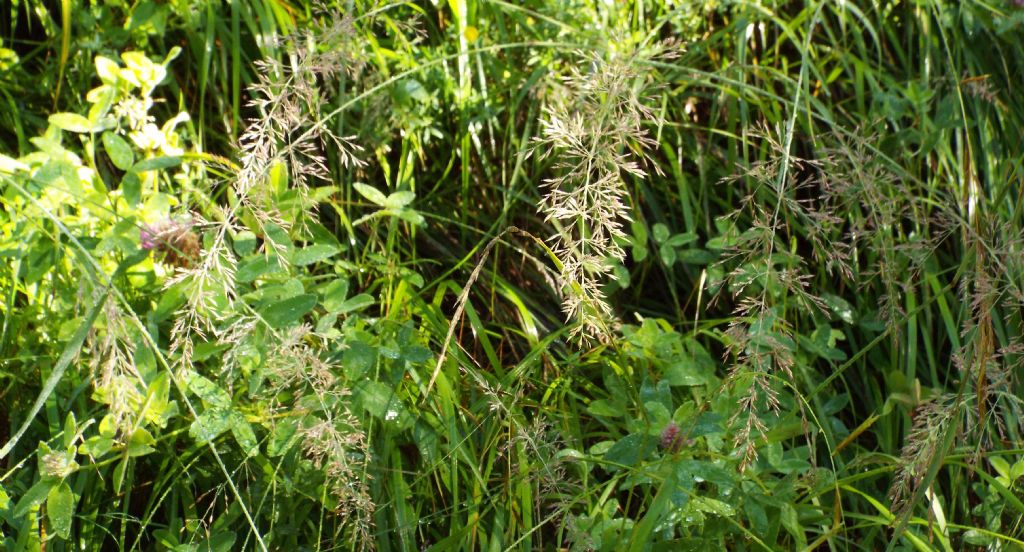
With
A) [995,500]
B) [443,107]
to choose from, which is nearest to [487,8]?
[443,107]

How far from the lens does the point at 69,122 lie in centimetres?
170

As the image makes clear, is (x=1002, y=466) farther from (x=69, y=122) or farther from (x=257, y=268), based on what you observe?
(x=69, y=122)

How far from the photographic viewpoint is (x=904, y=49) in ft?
7.72

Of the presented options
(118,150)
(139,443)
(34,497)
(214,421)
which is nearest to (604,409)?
(214,421)

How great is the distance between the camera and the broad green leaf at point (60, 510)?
4.26 feet

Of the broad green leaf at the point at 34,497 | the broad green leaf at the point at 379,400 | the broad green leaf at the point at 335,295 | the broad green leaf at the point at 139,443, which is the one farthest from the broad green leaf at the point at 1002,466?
the broad green leaf at the point at 34,497

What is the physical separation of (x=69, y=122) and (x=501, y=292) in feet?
2.56

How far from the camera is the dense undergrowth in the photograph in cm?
128

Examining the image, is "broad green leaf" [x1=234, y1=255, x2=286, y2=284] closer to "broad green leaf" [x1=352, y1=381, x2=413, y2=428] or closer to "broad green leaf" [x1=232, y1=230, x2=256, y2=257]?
"broad green leaf" [x1=232, y1=230, x2=256, y2=257]

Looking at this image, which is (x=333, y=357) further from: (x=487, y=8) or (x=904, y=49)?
(x=904, y=49)

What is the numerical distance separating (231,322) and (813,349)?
911 millimetres

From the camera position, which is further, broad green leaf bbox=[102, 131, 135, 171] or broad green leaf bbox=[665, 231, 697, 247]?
broad green leaf bbox=[665, 231, 697, 247]

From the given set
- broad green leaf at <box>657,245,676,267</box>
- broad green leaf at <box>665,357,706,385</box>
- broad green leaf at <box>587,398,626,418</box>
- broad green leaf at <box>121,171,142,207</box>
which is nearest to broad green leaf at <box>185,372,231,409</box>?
broad green leaf at <box>121,171,142,207</box>

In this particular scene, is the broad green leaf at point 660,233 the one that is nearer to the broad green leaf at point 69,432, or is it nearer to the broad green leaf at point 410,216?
the broad green leaf at point 410,216
